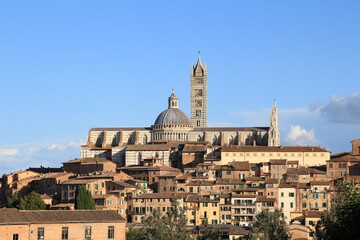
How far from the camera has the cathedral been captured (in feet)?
357

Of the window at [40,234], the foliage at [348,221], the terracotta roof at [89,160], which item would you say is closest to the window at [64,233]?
the window at [40,234]

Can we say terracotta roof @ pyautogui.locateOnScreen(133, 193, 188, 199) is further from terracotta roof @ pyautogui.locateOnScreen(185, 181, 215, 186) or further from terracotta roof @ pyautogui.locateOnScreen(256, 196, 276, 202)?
terracotta roof @ pyautogui.locateOnScreen(256, 196, 276, 202)

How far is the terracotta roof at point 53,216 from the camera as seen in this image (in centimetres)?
5697

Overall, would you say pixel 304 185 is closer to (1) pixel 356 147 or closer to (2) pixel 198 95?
(1) pixel 356 147

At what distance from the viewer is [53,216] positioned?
58.9 meters

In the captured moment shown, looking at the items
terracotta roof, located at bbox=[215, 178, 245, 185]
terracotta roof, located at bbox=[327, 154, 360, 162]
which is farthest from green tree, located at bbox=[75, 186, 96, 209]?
terracotta roof, located at bbox=[327, 154, 360, 162]

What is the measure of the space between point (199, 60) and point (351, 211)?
92.9 m

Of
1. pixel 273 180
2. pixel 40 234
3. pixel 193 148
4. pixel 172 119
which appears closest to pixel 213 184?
pixel 273 180

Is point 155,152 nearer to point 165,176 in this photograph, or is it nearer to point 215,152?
point 215,152

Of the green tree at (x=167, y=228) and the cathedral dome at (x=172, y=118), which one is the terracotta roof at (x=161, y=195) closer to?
the green tree at (x=167, y=228)

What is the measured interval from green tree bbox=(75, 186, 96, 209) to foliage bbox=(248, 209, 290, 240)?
15311 millimetres

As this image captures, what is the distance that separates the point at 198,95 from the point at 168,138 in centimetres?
1965

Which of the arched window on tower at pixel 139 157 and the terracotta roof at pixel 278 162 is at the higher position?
the arched window on tower at pixel 139 157

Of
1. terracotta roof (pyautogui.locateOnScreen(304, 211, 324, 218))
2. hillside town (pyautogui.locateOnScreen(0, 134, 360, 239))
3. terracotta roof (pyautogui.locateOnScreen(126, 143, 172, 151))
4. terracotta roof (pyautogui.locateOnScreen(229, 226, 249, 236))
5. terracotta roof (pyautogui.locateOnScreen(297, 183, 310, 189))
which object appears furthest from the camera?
terracotta roof (pyautogui.locateOnScreen(126, 143, 172, 151))
